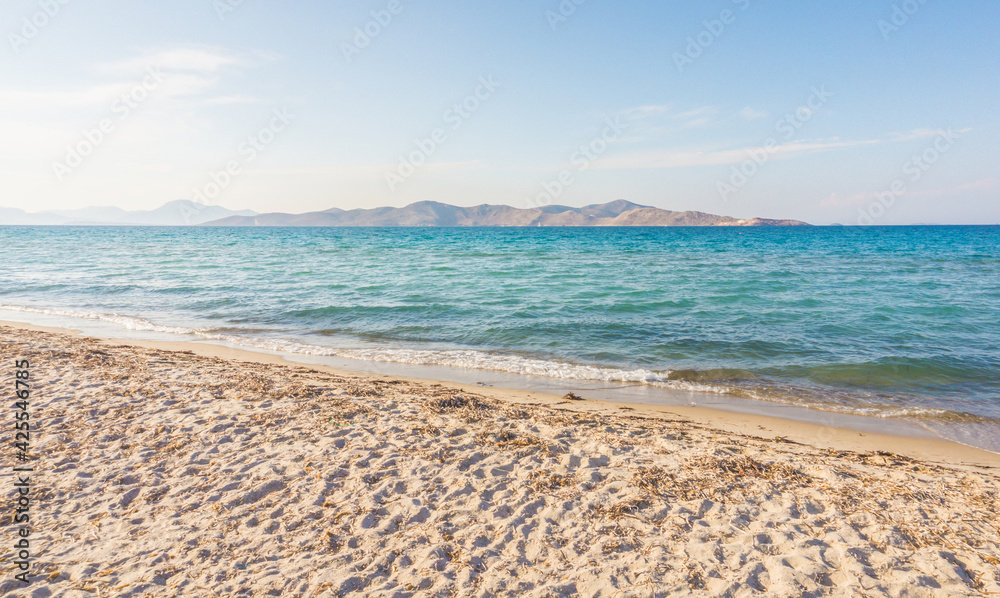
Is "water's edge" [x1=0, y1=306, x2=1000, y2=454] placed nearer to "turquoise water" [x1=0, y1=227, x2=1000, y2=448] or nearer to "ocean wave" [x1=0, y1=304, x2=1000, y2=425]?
"ocean wave" [x1=0, y1=304, x2=1000, y2=425]

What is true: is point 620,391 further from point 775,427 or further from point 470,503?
point 470,503

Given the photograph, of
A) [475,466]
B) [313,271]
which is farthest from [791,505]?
[313,271]

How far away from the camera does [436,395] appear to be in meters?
7.62

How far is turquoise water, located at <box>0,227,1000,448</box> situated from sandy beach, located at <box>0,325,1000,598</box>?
263 cm

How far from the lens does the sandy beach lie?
11.5ft

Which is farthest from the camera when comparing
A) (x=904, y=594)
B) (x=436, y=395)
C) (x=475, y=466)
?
(x=436, y=395)

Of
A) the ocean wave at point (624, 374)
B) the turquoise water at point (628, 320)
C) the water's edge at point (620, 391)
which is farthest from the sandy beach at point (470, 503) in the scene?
the turquoise water at point (628, 320)

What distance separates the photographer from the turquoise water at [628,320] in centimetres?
928

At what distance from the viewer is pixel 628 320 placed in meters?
13.8

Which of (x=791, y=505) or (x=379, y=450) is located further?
(x=379, y=450)

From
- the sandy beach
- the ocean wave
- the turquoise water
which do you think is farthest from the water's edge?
the sandy beach

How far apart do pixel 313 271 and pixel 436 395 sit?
2092 centimetres

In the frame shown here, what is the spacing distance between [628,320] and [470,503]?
1026cm

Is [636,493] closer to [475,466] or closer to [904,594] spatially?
[475,466]
